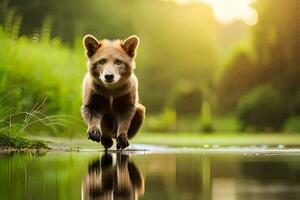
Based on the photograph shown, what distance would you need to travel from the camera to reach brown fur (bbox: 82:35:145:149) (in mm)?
6664

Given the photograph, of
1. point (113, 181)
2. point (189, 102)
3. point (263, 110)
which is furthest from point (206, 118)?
point (113, 181)

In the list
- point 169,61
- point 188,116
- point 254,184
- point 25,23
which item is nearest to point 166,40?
point 169,61

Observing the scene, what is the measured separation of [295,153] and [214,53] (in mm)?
6482

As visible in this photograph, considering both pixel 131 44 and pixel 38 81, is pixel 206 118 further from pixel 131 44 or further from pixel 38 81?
pixel 131 44

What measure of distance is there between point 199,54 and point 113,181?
891 centimetres

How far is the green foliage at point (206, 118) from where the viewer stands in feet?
40.5

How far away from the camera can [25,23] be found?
38.3 feet

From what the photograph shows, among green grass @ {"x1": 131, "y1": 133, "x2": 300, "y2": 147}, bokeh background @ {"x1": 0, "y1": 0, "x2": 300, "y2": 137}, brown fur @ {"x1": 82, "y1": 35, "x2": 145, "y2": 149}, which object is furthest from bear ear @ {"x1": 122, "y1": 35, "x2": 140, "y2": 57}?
bokeh background @ {"x1": 0, "y1": 0, "x2": 300, "y2": 137}

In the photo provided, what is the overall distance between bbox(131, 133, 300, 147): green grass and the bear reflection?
9.45ft

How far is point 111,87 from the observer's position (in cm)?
681

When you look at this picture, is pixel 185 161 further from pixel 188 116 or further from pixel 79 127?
pixel 188 116

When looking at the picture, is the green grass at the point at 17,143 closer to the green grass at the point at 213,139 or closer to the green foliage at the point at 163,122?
the green grass at the point at 213,139

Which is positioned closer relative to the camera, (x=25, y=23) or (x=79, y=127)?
(x=79, y=127)

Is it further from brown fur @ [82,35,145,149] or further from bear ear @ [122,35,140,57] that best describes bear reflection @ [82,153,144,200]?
bear ear @ [122,35,140,57]
